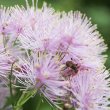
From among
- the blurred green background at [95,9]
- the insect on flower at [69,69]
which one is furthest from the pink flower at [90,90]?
the blurred green background at [95,9]

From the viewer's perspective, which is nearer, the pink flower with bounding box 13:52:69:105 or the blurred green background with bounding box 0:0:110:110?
the pink flower with bounding box 13:52:69:105

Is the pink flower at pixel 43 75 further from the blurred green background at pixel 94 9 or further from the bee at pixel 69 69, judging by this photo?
the blurred green background at pixel 94 9

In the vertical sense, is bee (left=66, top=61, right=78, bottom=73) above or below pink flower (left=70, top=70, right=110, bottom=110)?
above

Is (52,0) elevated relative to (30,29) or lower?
elevated

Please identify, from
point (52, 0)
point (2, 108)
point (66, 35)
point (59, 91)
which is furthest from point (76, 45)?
point (52, 0)

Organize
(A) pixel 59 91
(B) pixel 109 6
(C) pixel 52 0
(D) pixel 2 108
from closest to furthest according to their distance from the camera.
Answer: (A) pixel 59 91, (D) pixel 2 108, (C) pixel 52 0, (B) pixel 109 6

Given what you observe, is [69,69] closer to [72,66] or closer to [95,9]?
[72,66]

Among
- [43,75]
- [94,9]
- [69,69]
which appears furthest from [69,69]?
[94,9]

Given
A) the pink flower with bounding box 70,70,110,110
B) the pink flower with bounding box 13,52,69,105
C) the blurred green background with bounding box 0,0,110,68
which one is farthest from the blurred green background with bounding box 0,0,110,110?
the pink flower with bounding box 13,52,69,105

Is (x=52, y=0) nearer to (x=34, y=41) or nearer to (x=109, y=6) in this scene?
(x=109, y=6)

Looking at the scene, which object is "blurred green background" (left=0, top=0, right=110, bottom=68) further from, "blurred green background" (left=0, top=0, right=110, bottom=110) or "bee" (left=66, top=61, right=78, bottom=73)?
"bee" (left=66, top=61, right=78, bottom=73)

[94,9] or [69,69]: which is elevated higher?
[94,9]
